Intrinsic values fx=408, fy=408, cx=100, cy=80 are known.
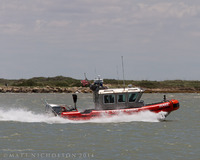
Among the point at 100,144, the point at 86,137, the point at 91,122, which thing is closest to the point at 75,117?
the point at 91,122

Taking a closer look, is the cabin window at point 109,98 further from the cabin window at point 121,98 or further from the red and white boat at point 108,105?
the cabin window at point 121,98

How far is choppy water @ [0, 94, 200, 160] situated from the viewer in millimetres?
19844

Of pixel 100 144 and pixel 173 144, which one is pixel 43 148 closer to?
pixel 100 144

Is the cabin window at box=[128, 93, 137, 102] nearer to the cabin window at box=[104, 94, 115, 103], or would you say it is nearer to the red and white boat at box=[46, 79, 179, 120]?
the red and white boat at box=[46, 79, 179, 120]

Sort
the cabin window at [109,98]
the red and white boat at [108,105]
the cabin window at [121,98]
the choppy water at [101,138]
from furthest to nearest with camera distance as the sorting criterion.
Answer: the cabin window at [121,98] < the cabin window at [109,98] < the red and white boat at [108,105] < the choppy water at [101,138]

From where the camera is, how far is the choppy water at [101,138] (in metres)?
19.8

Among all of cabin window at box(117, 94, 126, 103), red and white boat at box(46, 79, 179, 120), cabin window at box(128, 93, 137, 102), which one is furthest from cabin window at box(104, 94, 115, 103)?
cabin window at box(128, 93, 137, 102)

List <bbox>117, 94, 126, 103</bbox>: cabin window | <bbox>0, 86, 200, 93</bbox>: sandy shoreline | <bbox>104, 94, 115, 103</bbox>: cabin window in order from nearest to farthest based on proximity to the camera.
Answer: <bbox>104, 94, 115, 103</bbox>: cabin window
<bbox>117, 94, 126, 103</bbox>: cabin window
<bbox>0, 86, 200, 93</bbox>: sandy shoreline

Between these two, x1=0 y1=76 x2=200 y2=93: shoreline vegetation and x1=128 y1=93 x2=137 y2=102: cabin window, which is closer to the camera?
x1=128 y1=93 x2=137 y2=102: cabin window

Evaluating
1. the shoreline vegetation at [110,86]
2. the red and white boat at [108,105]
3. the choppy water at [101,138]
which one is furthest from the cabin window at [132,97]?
the shoreline vegetation at [110,86]

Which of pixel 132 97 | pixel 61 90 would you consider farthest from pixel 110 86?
pixel 132 97

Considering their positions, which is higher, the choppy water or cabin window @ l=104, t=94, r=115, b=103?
cabin window @ l=104, t=94, r=115, b=103

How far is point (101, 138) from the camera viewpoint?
24141 millimetres

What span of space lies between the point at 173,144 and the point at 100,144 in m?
4.03
